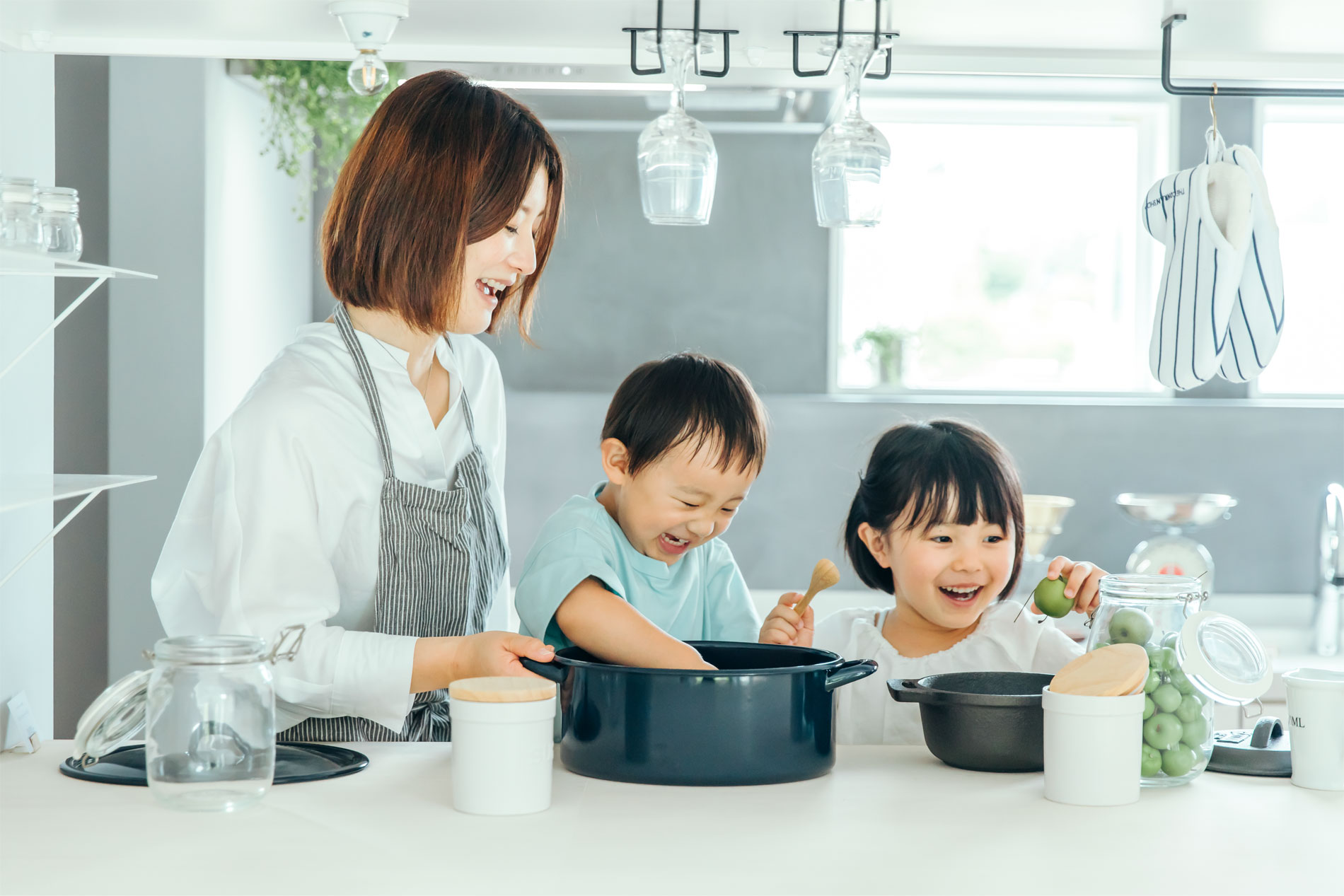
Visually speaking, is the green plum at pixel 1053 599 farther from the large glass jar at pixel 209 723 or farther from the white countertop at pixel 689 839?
the large glass jar at pixel 209 723

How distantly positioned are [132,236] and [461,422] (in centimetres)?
141

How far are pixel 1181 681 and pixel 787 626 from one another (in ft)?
1.48

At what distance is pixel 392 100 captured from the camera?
1.33m

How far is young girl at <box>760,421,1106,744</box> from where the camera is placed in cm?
157

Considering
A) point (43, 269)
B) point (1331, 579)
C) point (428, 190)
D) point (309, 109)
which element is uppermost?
point (309, 109)

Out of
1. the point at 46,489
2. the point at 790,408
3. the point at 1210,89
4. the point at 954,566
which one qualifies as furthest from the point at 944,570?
the point at 790,408

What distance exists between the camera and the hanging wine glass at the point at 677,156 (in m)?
1.21

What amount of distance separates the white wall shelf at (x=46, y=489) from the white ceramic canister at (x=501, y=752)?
15.3 inches

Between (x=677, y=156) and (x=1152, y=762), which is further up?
(x=677, y=156)

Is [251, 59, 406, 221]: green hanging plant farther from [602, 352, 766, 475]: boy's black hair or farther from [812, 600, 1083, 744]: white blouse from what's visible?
[812, 600, 1083, 744]: white blouse

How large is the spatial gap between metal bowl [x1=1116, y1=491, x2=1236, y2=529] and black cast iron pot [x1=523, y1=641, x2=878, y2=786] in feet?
6.68

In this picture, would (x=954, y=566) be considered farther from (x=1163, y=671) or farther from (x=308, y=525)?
(x=308, y=525)

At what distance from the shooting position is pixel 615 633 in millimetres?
1208

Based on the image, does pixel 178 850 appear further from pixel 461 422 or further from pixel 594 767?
pixel 461 422
